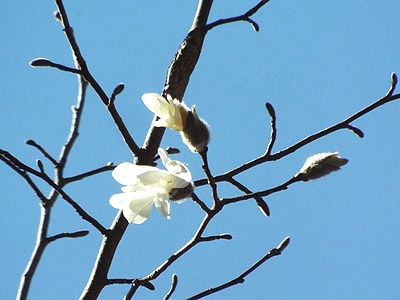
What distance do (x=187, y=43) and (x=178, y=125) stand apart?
0.48 meters

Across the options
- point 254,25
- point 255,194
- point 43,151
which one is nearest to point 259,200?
point 255,194

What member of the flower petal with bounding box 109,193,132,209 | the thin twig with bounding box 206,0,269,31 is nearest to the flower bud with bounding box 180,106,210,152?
the flower petal with bounding box 109,193,132,209

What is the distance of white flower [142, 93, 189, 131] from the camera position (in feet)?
4.68

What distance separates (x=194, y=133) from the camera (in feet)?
4.69

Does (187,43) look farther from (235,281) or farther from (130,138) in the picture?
(235,281)

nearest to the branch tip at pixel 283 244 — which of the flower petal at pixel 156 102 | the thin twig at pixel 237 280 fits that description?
the thin twig at pixel 237 280

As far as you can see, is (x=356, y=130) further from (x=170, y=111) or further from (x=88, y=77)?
(x=88, y=77)

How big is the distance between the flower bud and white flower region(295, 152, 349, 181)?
0.83ft

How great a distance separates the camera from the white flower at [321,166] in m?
1.46

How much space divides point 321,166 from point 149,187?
43cm

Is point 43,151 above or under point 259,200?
above

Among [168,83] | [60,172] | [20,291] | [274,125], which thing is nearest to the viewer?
[274,125]

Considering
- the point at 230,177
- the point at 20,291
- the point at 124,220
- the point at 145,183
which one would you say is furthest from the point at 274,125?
the point at 20,291

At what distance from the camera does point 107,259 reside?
60.0 inches
